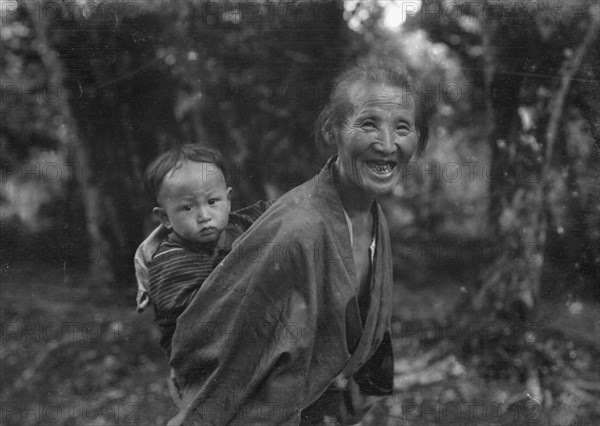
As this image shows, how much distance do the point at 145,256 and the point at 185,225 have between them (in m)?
0.30

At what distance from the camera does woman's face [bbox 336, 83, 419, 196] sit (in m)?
2.89

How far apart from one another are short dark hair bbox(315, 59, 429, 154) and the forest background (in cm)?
5

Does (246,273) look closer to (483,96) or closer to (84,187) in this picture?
(84,187)

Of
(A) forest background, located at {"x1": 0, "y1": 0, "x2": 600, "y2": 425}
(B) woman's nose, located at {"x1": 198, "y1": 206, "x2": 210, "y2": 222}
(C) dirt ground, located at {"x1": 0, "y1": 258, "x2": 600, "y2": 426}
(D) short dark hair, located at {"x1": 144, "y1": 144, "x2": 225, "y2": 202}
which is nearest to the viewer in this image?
(B) woman's nose, located at {"x1": 198, "y1": 206, "x2": 210, "y2": 222}

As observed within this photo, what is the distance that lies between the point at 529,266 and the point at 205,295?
1.51m

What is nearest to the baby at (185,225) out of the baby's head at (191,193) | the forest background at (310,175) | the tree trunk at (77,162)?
the baby's head at (191,193)

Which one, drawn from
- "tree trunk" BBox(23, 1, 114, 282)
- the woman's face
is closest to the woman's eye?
the woman's face

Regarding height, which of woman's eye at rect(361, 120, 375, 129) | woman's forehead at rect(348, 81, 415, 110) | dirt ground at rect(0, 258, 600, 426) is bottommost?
dirt ground at rect(0, 258, 600, 426)

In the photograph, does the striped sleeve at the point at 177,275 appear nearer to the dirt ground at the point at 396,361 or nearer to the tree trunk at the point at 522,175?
the dirt ground at the point at 396,361

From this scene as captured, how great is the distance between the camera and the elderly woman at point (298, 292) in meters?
2.88

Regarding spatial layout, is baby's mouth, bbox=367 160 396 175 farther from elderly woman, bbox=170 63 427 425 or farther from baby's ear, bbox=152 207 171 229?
baby's ear, bbox=152 207 171 229

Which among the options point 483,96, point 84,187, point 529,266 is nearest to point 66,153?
point 84,187

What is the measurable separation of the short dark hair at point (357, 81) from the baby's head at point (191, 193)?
1.56 ft

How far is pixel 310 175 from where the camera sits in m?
3.10
